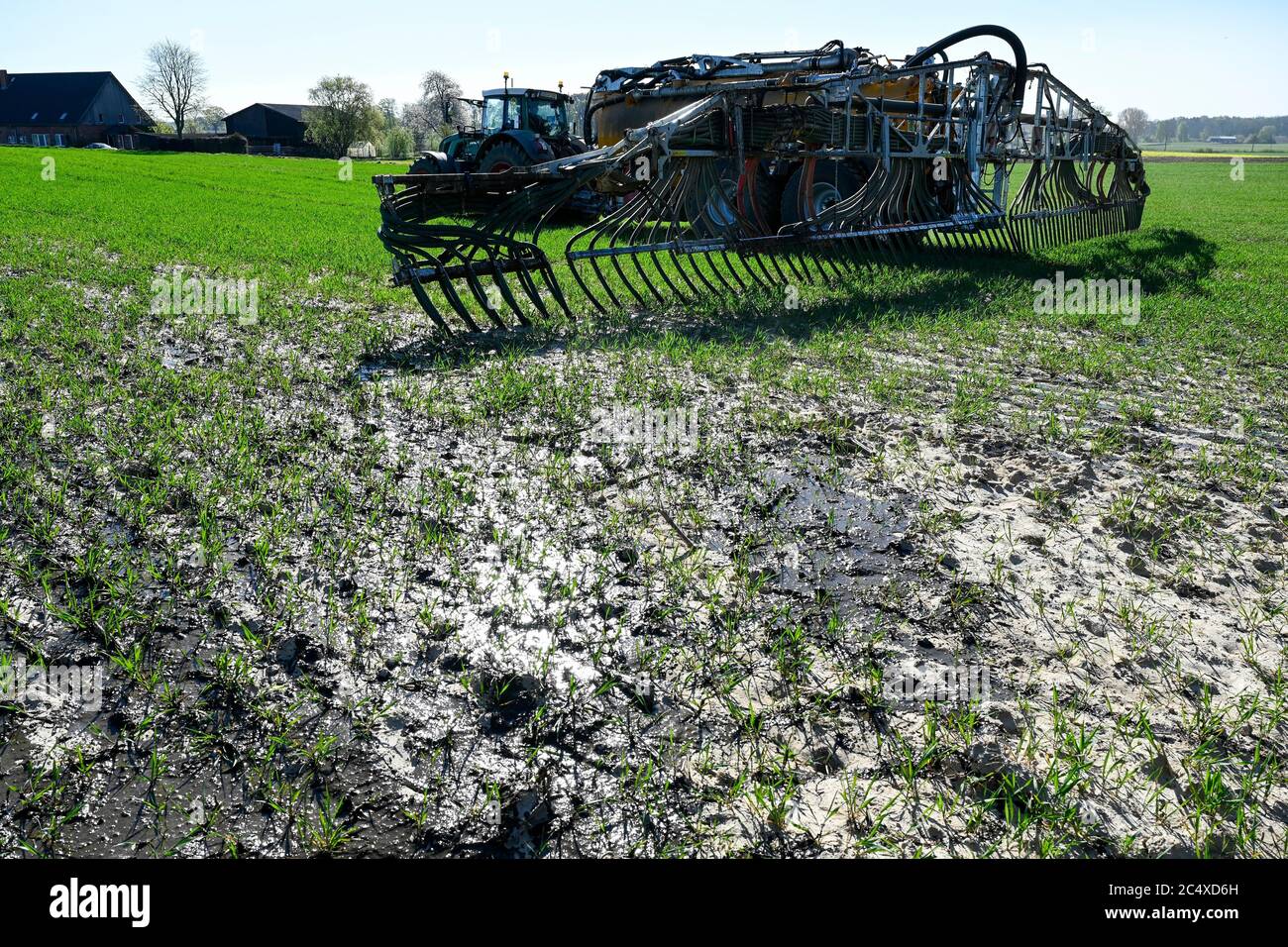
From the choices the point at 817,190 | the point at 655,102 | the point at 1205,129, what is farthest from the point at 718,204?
the point at 1205,129

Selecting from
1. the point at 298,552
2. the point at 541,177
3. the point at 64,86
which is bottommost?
the point at 298,552

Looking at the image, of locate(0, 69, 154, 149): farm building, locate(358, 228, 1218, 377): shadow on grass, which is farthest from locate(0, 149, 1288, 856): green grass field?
locate(0, 69, 154, 149): farm building

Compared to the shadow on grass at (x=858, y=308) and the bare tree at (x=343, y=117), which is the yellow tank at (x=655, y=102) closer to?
the shadow on grass at (x=858, y=308)

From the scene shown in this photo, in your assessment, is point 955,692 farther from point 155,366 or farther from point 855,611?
point 155,366

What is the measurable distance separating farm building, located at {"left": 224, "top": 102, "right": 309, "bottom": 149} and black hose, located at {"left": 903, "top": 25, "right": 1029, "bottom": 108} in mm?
75348

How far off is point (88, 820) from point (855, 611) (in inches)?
84.2

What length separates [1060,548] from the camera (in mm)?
3275

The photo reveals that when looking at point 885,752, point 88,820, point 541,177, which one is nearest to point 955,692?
point 885,752

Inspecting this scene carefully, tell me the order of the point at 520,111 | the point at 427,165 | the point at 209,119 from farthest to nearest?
the point at 209,119 → the point at 520,111 → the point at 427,165

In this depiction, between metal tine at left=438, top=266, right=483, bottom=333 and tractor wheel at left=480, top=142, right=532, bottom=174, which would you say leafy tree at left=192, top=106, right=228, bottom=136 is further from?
metal tine at left=438, top=266, right=483, bottom=333

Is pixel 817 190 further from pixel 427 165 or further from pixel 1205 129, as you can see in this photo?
pixel 1205 129

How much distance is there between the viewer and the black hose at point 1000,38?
33.4ft

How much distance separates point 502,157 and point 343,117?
176 feet

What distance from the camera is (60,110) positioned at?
2756 inches
